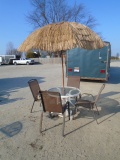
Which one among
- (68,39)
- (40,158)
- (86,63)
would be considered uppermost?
(68,39)

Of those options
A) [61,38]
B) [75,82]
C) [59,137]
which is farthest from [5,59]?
[59,137]

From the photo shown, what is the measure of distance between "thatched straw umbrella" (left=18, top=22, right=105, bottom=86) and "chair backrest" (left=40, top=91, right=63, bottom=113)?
39.1 inches

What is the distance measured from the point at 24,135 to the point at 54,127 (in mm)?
738

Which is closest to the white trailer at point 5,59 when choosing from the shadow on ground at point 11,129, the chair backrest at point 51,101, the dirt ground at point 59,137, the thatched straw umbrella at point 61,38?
the dirt ground at point 59,137

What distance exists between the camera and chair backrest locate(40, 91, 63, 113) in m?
3.50

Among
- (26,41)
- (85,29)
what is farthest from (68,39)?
(26,41)

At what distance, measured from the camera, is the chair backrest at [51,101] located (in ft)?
11.5

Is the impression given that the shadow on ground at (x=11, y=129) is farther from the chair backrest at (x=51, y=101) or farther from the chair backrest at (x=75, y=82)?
the chair backrest at (x=75, y=82)

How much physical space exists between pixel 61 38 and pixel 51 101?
4.62 feet

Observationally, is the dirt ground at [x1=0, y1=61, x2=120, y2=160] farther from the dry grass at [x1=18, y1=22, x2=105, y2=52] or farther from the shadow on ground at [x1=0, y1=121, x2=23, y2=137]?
the dry grass at [x1=18, y1=22, x2=105, y2=52]

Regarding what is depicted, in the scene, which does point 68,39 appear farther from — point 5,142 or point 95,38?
point 5,142

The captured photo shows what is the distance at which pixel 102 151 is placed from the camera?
3021 mm

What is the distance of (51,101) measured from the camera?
11.8 ft

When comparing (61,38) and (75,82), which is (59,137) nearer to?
(61,38)
